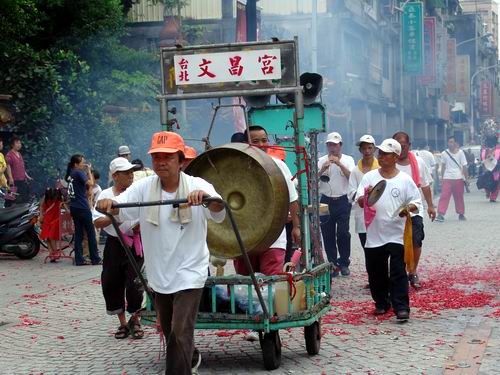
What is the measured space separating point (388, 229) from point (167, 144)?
3820 millimetres

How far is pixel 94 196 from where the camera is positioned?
638 inches

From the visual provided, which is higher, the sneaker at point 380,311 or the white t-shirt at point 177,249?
the white t-shirt at point 177,249

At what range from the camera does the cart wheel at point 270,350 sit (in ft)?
22.8

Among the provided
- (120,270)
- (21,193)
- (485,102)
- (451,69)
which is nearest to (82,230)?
(21,193)

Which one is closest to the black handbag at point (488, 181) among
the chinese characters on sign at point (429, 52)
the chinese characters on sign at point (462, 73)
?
the chinese characters on sign at point (429, 52)

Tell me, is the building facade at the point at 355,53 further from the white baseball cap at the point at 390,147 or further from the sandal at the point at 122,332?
the sandal at the point at 122,332

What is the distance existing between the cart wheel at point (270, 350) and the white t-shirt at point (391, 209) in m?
2.36

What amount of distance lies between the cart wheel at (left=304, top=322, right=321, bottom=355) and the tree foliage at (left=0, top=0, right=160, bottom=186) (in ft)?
34.1

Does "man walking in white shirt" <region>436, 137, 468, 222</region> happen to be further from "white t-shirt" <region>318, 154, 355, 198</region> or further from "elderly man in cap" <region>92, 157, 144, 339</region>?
"elderly man in cap" <region>92, 157, 144, 339</region>

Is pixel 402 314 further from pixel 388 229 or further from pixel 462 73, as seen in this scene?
pixel 462 73

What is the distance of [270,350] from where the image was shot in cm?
696

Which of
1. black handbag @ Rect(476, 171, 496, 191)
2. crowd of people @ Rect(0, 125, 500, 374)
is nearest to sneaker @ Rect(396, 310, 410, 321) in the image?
crowd of people @ Rect(0, 125, 500, 374)

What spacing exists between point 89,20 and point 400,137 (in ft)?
32.8

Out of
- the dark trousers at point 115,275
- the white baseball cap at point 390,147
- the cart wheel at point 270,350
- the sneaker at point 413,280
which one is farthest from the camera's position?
the sneaker at point 413,280
